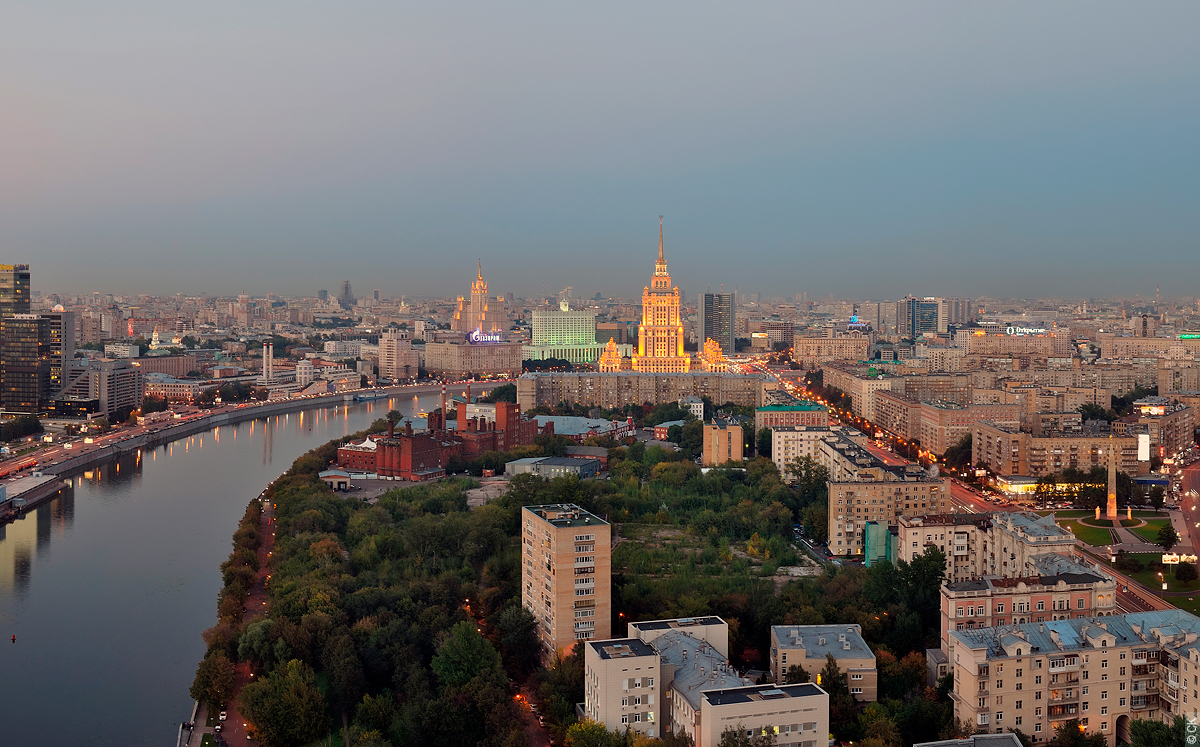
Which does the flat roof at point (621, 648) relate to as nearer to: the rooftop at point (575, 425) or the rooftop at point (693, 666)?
the rooftop at point (693, 666)

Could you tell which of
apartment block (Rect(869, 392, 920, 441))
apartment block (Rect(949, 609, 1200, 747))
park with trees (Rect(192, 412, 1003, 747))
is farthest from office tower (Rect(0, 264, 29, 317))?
apartment block (Rect(949, 609, 1200, 747))

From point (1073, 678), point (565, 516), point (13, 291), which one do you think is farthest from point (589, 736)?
point (13, 291)

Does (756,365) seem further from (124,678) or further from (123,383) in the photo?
(124,678)

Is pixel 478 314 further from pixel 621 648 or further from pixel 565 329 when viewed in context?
pixel 621 648

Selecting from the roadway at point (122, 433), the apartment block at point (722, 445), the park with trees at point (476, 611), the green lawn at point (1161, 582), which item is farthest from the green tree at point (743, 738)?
the roadway at point (122, 433)

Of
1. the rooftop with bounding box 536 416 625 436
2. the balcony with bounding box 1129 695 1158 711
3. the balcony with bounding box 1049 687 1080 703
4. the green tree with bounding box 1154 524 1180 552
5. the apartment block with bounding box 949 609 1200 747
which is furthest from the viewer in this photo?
the rooftop with bounding box 536 416 625 436

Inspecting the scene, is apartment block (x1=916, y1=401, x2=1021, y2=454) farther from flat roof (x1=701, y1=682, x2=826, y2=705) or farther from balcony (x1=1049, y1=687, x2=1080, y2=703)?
flat roof (x1=701, y1=682, x2=826, y2=705)
